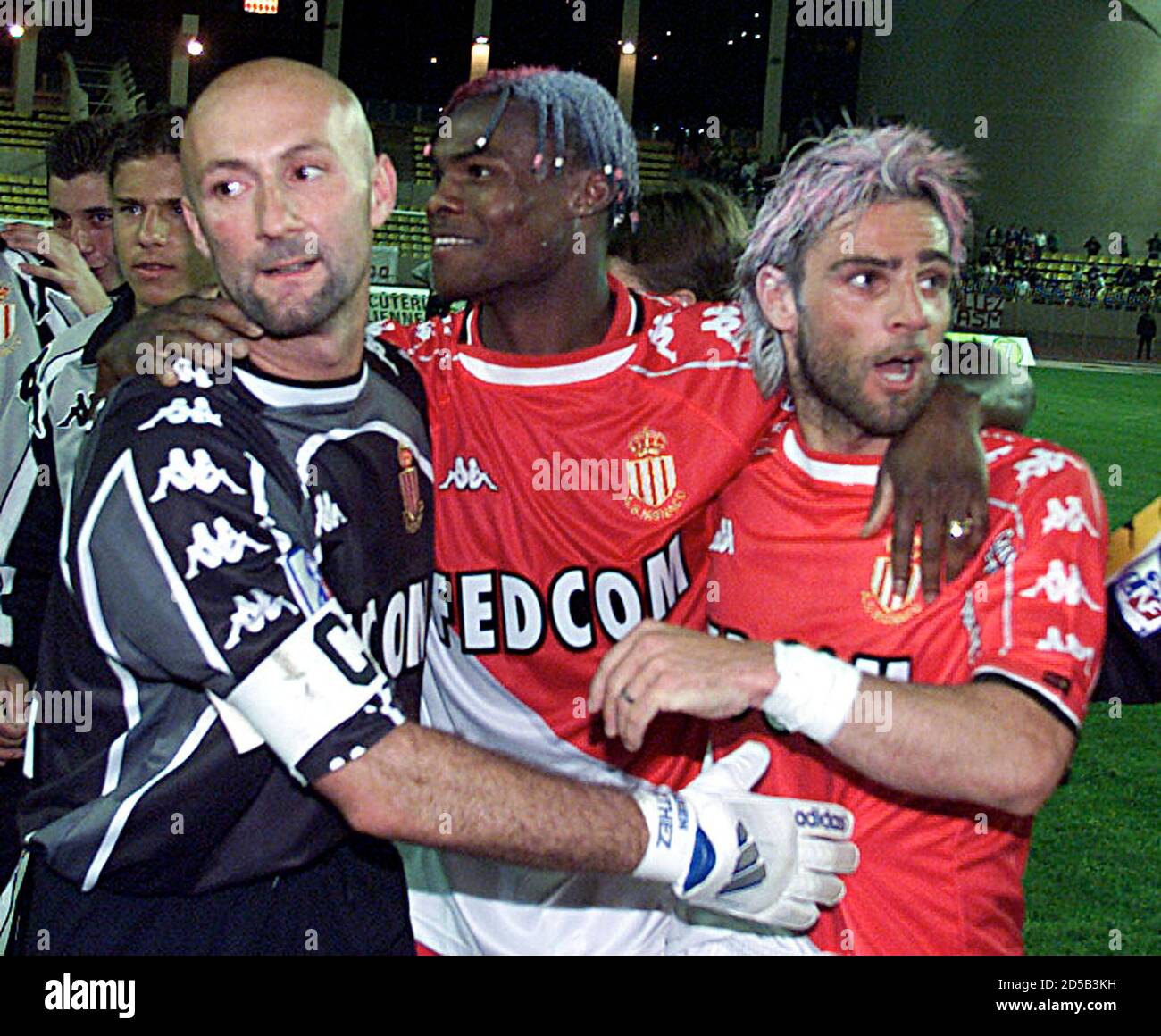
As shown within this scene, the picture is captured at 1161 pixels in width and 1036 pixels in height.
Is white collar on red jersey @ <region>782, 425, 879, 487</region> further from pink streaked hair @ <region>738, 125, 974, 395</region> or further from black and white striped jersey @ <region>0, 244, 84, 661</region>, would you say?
black and white striped jersey @ <region>0, 244, 84, 661</region>

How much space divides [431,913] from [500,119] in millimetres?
1917

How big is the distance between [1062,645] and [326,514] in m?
1.28

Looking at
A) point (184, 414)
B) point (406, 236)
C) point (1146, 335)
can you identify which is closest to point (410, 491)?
point (184, 414)

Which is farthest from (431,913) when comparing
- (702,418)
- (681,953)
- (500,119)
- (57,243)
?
(57,243)

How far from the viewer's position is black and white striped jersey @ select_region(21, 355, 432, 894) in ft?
6.97

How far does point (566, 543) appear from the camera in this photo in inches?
123

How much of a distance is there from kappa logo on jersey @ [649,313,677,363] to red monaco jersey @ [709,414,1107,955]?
0.53 metres

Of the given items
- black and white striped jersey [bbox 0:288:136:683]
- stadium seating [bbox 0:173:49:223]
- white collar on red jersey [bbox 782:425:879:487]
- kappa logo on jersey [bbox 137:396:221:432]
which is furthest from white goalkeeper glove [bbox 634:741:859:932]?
stadium seating [bbox 0:173:49:223]

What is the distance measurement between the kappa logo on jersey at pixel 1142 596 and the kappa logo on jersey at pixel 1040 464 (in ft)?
0.89

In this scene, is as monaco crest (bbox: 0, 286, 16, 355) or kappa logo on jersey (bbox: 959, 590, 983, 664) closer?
kappa logo on jersey (bbox: 959, 590, 983, 664)

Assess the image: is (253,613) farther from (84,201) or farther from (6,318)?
(84,201)

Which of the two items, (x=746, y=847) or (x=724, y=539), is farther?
(x=724, y=539)

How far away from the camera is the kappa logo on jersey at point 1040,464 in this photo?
2615 mm

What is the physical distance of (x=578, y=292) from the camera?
137 inches
